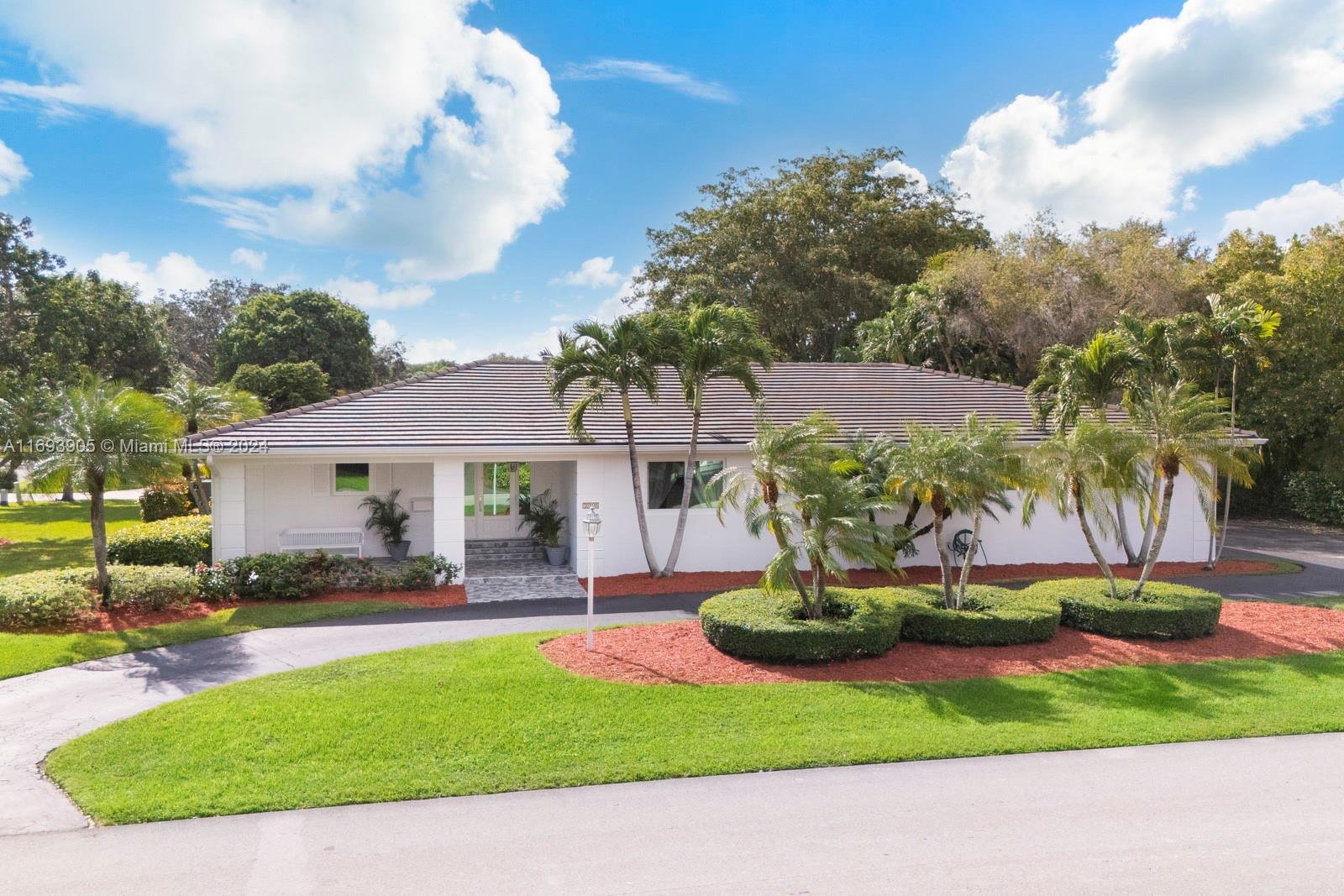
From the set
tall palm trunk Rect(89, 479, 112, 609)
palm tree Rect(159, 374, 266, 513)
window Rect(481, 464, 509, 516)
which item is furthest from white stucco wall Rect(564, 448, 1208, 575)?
palm tree Rect(159, 374, 266, 513)

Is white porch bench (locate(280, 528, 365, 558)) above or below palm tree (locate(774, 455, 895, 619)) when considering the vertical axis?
below

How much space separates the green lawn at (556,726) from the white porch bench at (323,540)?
7040 mm

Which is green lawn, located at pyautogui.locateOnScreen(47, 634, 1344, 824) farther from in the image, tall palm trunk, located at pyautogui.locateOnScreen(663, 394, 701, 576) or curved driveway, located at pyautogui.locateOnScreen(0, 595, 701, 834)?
tall palm trunk, located at pyautogui.locateOnScreen(663, 394, 701, 576)

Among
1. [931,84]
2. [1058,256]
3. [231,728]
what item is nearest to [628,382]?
[231,728]

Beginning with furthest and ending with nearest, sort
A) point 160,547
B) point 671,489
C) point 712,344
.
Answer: point 671,489 < point 160,547 < point 712,344

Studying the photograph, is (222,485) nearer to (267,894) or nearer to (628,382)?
(628,382)

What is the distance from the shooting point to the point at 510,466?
18672 mm

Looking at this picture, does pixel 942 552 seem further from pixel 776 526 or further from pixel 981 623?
pixel 776 526

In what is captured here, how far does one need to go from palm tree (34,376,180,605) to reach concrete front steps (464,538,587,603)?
5540mm

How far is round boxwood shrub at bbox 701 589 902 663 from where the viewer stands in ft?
31.7

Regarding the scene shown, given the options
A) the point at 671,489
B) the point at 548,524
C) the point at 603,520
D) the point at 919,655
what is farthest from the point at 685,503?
the point at 919,655

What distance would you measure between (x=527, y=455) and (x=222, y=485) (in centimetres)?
553

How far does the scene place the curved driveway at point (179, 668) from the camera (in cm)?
643

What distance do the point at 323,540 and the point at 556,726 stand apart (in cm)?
1059
